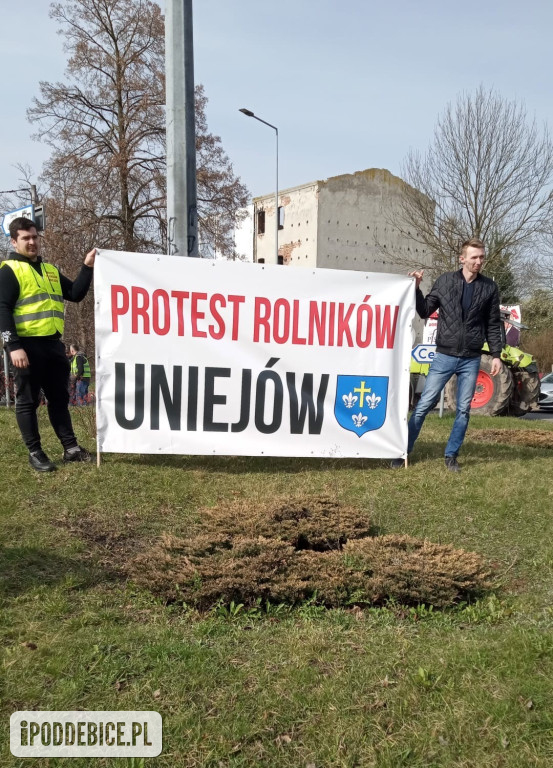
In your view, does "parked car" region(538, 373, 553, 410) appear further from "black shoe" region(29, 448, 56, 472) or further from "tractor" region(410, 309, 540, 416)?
"black shoe" region(29, 448, 56, 472)

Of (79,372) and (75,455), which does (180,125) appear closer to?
(75,455)

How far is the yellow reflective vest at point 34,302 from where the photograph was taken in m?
5.03

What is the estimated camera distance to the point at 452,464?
5930 millimetres

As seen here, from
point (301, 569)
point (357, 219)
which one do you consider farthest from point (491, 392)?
point (357, 219)

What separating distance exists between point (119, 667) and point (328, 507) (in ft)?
6.58

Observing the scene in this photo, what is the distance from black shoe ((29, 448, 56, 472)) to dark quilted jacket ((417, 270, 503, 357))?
3.43 metres

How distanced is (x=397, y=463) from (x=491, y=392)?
7807 millimetres

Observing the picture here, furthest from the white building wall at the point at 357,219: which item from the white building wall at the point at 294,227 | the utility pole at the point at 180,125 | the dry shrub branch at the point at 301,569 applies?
the dry shrub branch at the point at 301,569

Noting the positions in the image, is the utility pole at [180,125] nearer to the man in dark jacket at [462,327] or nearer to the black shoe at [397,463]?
the man in dark jacket at [462,327]

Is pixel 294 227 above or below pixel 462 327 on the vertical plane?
above

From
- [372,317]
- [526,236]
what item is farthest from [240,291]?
[526,236]

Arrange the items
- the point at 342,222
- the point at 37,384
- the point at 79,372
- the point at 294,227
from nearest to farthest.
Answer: the point at 37,384, the point at 79,372, the point at 342,222, the point at 294,227

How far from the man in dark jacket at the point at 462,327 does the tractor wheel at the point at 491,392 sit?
7.16m

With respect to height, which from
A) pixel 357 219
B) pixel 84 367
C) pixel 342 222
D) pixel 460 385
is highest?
pixel 357 219
